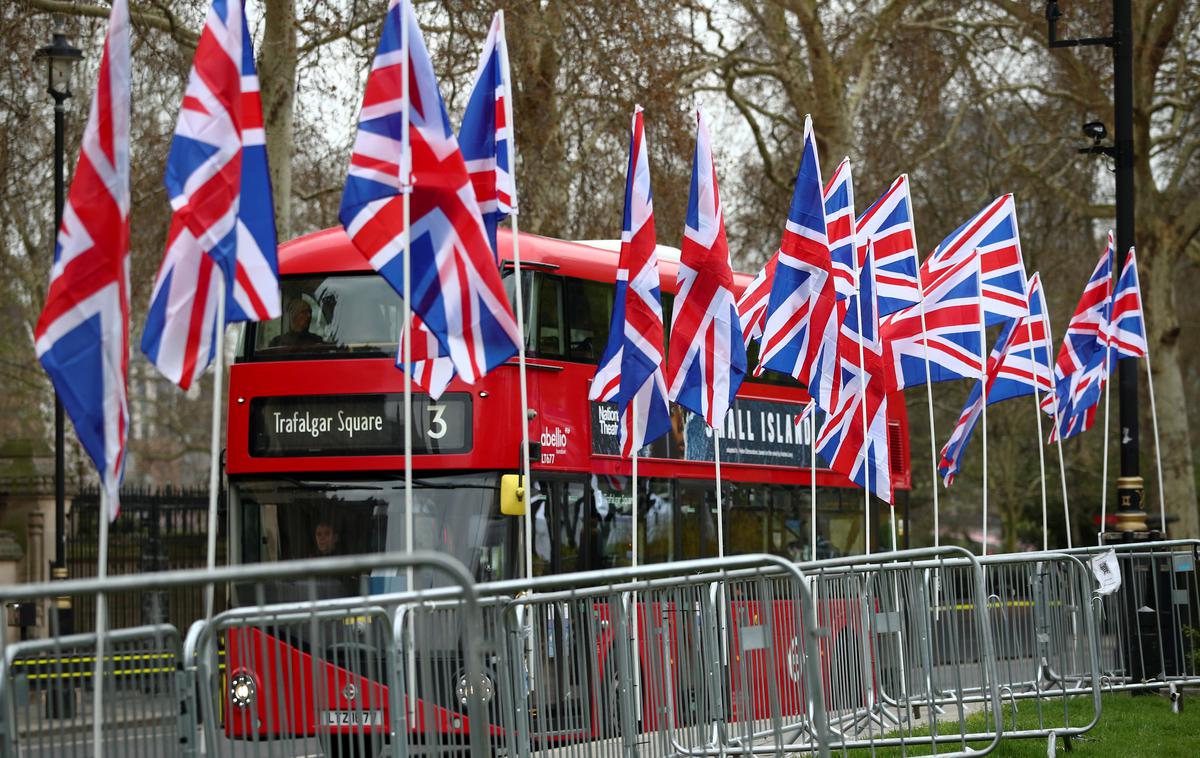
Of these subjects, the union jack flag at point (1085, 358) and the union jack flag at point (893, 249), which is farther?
the union jack flag at point (1085, 358)

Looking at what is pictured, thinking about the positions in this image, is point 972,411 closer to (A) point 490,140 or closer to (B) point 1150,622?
(B) point 1150,622

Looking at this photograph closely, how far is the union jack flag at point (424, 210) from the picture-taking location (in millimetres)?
8961

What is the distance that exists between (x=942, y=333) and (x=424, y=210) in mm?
7149

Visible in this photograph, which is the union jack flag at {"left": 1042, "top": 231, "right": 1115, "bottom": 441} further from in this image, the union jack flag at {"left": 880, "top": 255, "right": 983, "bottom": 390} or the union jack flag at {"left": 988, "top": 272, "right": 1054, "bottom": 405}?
the union jack flag at {"left": 880, "top": 255, "right": 983, "bottom": 390}

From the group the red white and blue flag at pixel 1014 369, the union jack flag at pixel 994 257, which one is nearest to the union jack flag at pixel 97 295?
the union jack flag at pixel 994 257

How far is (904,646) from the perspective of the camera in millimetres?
9250

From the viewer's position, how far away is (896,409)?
18438mm

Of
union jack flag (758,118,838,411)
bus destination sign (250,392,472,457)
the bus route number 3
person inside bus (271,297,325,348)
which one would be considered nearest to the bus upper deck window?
person inside bus (271,297,325,348)

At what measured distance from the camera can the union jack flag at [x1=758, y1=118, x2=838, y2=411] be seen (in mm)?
12117

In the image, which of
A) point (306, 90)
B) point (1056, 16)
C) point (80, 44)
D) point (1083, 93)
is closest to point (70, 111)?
point (80, 44)

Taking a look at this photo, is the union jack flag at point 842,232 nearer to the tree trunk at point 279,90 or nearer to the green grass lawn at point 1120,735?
the green grass lawn at point 1120,735

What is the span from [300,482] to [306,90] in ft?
35.2

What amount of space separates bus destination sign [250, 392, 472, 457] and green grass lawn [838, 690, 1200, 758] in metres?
3.66

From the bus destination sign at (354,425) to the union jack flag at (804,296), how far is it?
226 centimetres
